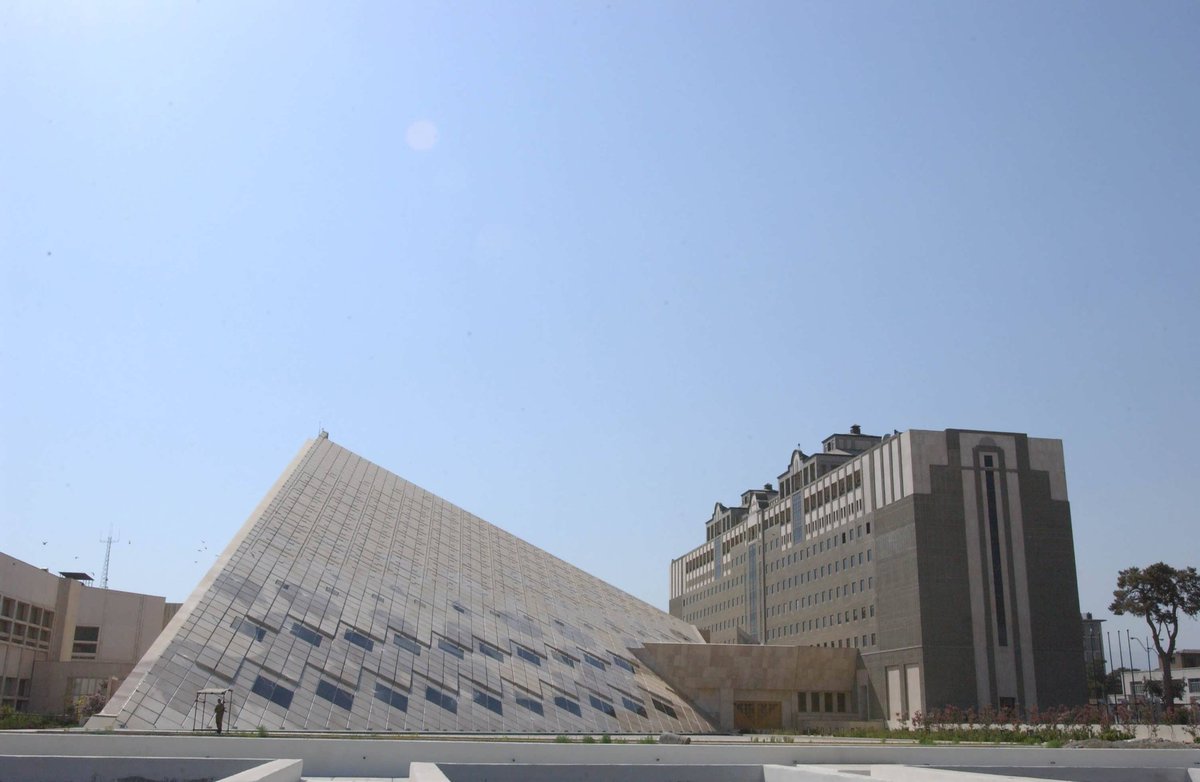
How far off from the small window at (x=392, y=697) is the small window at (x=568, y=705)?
5449 millimetres

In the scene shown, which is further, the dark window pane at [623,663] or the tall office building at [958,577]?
the tall office building at [958,577]

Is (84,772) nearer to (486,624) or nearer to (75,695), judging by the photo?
(486,624)

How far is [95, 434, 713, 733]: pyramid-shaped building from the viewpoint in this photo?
25.7 meters

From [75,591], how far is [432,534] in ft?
118

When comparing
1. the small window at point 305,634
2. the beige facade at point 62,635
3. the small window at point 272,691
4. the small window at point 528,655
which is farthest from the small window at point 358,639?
the beige facade at point 62,635

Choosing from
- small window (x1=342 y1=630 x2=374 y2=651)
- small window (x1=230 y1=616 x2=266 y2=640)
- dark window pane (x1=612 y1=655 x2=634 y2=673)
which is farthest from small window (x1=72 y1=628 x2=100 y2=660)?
small window (x1=230 y1=616 x2=266 y2=640)

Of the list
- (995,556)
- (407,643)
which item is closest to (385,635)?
(407,643)

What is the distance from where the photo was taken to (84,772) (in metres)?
16.9

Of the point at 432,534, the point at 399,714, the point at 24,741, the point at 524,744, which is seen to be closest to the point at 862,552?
the point at 432,534

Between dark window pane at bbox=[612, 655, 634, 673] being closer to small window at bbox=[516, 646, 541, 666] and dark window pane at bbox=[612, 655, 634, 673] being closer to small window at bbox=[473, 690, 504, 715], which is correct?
small window at bbox=[516, 646, 541, 666]

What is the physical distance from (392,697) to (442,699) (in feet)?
5.55

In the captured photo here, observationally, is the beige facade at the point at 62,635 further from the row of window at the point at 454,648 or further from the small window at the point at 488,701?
the small window at the point at 488,701

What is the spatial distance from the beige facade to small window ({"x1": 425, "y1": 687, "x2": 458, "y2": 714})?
2901cm

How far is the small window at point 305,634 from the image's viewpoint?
2892cm
